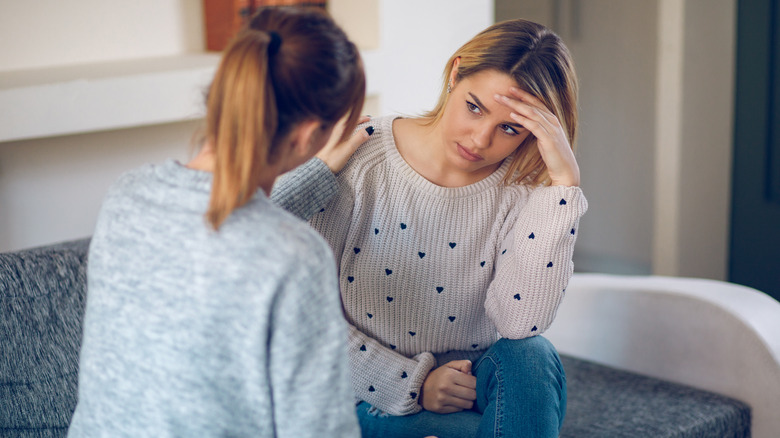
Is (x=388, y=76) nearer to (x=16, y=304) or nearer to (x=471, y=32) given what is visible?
(x=471, y=32)

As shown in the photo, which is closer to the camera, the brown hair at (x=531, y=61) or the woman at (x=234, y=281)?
the woman at (x=234, y=281)

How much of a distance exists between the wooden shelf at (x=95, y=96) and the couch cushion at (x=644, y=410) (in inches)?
36.2

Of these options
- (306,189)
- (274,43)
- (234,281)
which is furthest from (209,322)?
(306,189)

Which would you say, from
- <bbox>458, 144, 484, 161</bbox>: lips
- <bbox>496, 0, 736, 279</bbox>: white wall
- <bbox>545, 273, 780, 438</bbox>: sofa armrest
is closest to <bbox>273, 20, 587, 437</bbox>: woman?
<bbox>458, 144, 484, 161</bbox>: lips

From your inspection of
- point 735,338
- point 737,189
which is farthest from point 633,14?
point 735,338

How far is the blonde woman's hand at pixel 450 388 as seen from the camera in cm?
116

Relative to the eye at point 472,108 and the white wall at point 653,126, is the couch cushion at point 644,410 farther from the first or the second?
the white wall at point 653,126

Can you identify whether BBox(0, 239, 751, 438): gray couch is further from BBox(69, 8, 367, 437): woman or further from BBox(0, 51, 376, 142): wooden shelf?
BBox(69, 8, 367, 437): woman

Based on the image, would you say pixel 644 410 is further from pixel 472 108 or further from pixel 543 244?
pixel 472 108

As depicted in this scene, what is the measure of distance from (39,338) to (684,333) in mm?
1221

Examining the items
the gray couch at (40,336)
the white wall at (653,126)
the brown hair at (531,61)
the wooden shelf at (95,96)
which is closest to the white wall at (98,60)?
the wooden shelf at (95,96)

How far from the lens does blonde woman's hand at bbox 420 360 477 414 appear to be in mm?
1155

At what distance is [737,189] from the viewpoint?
8.75ft

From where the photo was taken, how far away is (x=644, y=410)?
1.52 metres
